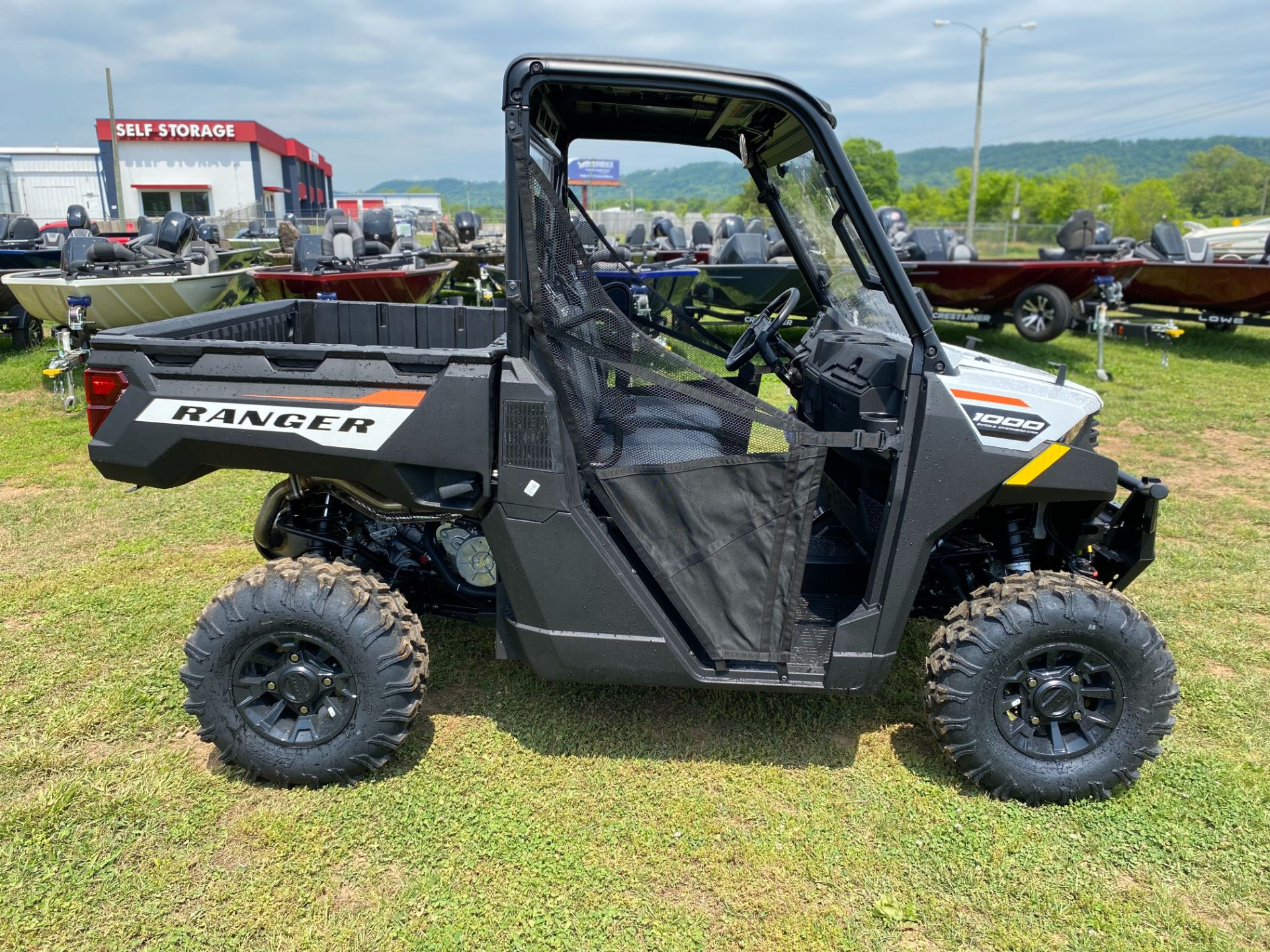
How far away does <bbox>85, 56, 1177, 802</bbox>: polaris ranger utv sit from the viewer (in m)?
2.77

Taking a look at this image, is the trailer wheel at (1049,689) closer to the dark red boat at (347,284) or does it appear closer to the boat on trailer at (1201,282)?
the dark red boat at (347,284)

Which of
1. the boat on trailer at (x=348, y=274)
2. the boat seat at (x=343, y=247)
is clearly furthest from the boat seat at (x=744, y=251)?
the boat seat at (x=343, y=247)

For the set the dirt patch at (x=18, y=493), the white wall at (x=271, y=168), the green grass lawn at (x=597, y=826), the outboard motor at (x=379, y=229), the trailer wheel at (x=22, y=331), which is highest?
the white wall at (x=271, y=168)

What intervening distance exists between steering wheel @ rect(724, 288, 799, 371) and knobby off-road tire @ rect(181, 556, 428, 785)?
1717 mm

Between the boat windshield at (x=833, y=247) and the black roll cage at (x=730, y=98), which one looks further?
the boat windshield at (x=833, y=247)

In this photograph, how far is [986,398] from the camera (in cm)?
281

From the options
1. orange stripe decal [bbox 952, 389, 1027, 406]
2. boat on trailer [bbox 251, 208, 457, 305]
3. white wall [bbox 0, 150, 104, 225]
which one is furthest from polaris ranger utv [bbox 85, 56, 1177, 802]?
white wall [bbox 0, 150, 104, 225]

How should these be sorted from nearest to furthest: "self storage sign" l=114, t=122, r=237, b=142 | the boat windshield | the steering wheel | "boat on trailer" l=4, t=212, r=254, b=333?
the boat windshield → the steering wheel → "boat on trailer" l=4, t=212, r=254, b=333 → "self storage sign" l=114, t=122, r=237, b=142

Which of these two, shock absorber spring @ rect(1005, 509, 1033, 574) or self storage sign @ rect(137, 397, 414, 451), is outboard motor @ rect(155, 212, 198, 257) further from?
shock absorber spring @ rect(1005, 509, 1033, 574)

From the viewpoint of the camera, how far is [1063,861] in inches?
110

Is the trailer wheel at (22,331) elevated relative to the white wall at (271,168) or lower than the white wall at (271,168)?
lower

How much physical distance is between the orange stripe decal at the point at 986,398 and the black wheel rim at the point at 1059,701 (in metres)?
0.79

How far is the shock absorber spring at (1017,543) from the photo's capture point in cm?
322

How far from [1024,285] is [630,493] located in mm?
10365
